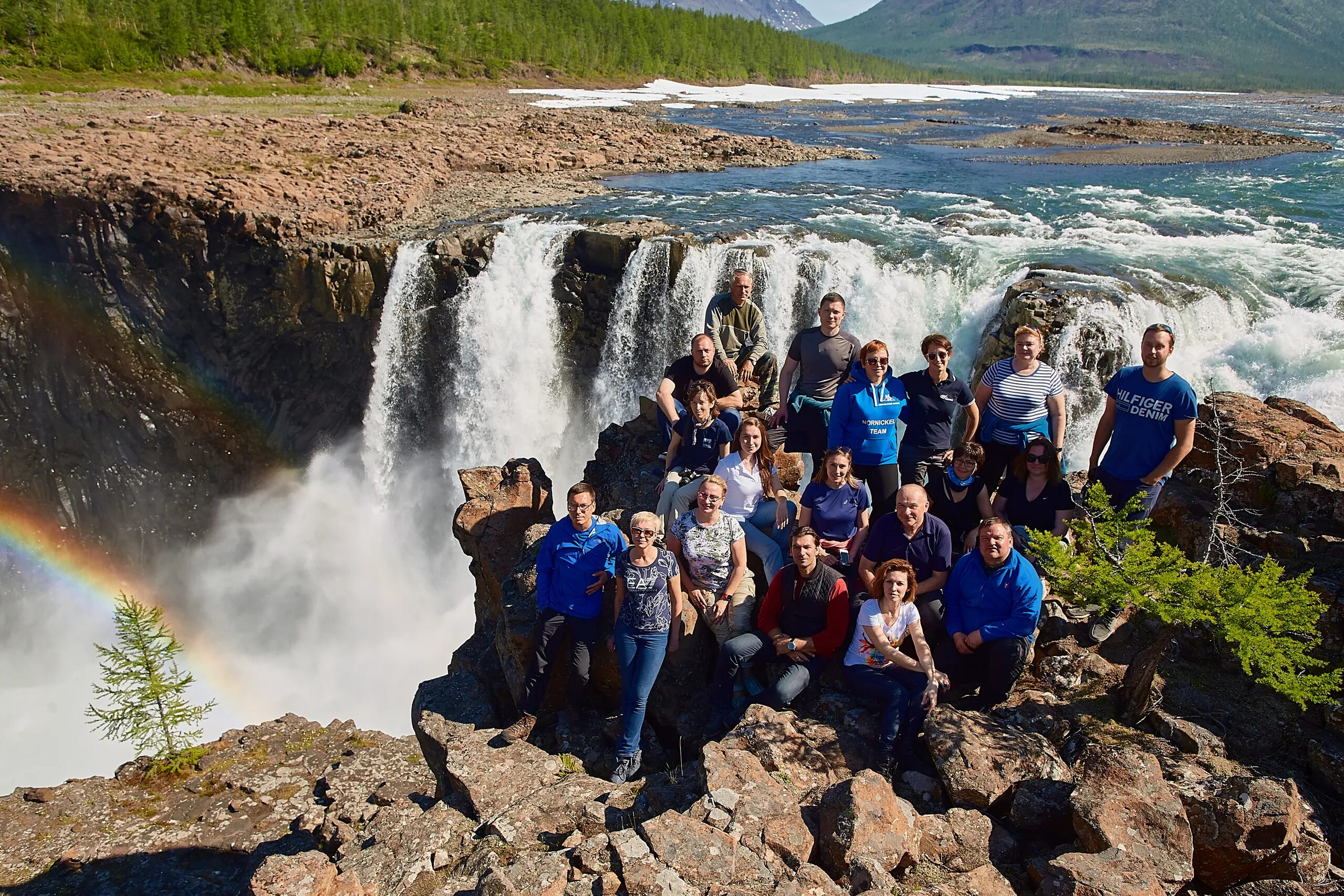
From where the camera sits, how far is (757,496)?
24.8ft

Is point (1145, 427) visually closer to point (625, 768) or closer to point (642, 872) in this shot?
point (625, 768)

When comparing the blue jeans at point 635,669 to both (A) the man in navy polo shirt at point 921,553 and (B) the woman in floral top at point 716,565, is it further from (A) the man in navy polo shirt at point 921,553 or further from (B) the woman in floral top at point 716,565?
(A) the man in navy polo shirt at point 921,553

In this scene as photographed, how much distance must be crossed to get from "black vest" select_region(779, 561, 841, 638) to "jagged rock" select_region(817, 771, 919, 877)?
1486 millimetres

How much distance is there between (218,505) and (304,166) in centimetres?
994

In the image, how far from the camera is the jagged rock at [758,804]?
16.7 feet

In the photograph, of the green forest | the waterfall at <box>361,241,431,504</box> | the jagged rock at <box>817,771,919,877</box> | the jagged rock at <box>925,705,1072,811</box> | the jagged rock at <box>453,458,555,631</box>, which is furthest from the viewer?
the green forest

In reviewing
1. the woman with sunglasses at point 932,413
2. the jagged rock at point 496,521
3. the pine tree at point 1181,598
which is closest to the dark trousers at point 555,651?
the woman with sunglasses at point 932,413

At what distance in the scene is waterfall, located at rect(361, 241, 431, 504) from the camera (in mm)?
18250

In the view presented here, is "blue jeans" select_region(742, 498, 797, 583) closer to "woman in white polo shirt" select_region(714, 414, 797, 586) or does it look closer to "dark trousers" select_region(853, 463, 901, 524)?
"woman in white polo shirt" select_region(714, 414, 797, 586)

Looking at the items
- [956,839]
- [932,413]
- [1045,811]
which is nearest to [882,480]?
[932,413]

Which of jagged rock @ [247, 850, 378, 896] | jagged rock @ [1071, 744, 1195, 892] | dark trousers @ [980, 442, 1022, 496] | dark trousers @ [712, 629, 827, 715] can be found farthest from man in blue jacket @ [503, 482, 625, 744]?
jagged rock @ [1071, 744, 1195, 892]

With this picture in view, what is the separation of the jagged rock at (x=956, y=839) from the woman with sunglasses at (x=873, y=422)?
2.95 meters

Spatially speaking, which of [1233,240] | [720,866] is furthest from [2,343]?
[1233,240]

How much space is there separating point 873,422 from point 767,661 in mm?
2534
